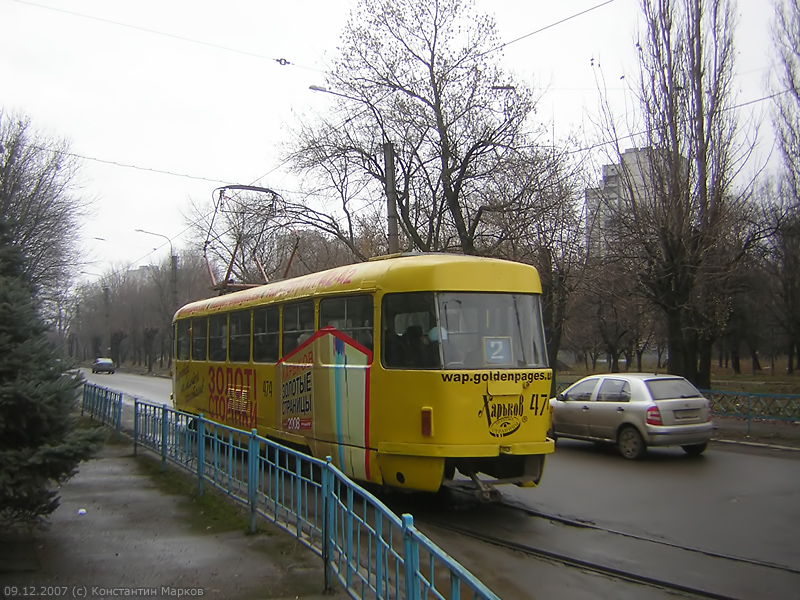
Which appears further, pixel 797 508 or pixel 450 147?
pixel 450 147

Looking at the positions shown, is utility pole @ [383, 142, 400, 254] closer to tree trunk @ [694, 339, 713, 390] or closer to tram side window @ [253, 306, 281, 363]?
tram side window @ [253, 306, 281, 363]

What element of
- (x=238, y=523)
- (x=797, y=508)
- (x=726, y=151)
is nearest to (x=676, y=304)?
(x=726, y=151)

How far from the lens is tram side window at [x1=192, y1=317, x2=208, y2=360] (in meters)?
14.9

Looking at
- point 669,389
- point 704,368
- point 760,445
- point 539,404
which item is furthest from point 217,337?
point 704,368

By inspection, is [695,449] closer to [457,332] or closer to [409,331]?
[457,332]

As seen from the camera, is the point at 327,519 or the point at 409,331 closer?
the point at 327,519

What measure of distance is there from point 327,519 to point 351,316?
3826mm

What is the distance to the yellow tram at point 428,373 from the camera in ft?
26.3

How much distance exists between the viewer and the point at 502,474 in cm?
867

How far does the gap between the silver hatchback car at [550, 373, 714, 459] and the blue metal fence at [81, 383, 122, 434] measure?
9.52 m

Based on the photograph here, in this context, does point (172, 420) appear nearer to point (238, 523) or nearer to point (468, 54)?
point (238, 523)

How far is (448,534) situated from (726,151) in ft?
52.1

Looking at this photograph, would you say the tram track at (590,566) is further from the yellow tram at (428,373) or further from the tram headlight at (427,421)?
the tram headlight at (427,421)

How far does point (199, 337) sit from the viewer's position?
1530cm
